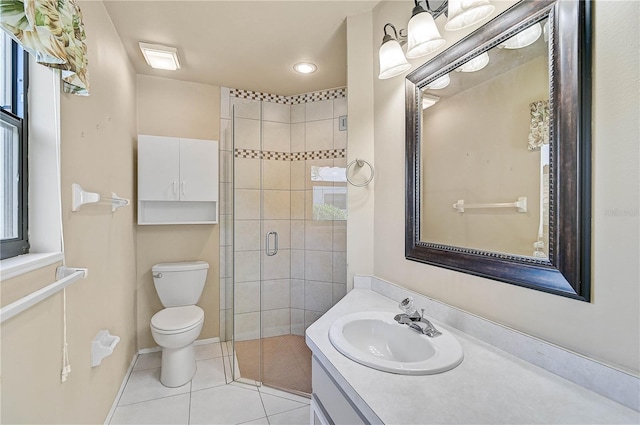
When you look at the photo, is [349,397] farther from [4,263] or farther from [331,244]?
[331,244]

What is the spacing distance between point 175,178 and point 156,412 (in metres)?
1.73

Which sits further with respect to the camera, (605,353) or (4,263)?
(4,263)

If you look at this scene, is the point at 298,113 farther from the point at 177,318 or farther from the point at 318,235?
the point at 177,318

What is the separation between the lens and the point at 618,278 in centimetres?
73

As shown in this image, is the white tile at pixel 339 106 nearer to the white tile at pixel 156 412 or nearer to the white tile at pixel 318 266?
the white tile at pixel 318 266

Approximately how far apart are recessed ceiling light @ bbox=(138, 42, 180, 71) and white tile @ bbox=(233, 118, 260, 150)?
633mm

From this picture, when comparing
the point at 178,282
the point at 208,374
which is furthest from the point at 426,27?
the point at 208,374

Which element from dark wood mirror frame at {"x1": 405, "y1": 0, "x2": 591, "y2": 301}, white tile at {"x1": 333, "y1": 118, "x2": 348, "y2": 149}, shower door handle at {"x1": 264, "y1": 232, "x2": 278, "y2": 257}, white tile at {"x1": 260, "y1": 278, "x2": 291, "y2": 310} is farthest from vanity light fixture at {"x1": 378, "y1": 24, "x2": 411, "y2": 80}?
white tile at {"x1": 260, "y1": 278, "x2": 291, "y2": 310}

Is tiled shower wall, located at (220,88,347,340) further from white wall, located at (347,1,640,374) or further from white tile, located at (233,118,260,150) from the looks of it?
white wall, located at (347,1,640,374)

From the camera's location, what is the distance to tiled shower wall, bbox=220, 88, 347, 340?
2.45 meters

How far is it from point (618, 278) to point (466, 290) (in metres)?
0.50

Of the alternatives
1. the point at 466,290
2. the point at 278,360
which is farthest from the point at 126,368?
the point at 466,290

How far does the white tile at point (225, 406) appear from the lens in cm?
183

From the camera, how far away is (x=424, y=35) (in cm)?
119
